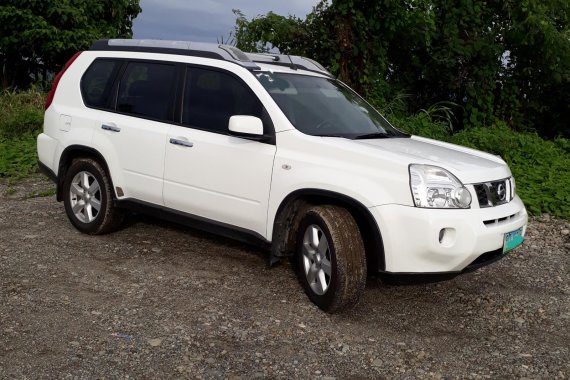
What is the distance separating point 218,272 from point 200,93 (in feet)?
4.79

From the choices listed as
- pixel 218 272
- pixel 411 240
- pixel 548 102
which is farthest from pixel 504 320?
pixel 548 102

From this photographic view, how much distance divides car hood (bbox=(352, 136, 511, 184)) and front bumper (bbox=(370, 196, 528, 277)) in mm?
280

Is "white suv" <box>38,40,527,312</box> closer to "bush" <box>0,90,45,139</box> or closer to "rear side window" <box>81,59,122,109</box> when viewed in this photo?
"rear side window" <box>81,59,122,109</box>

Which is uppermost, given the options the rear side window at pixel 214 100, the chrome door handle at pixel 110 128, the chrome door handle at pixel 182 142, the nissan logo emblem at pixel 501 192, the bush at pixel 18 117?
the rear side window at pixel 214 100

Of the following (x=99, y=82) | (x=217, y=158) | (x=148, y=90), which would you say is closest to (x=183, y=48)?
(x=148, y=90)

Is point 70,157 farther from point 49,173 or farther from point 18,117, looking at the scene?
point 18,117

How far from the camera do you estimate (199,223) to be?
5438mm

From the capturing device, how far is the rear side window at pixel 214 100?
17.0ft


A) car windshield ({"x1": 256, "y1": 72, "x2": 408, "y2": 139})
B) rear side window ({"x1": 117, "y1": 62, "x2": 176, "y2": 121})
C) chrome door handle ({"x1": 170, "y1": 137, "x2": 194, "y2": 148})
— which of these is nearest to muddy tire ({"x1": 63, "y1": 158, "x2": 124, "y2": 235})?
rear side window ({"x1": 117, "y1": 62, "x2": 176, "y2": 121})

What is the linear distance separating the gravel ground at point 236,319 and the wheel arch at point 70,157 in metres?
0.51

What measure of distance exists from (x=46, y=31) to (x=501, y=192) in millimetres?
13351

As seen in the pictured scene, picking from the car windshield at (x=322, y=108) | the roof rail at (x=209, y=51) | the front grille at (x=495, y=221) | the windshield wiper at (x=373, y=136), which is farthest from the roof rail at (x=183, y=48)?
the front grille at (x=495, y=221)

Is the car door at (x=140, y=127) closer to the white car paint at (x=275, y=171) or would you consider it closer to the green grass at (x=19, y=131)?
the white car paint at (x=275, y=171)

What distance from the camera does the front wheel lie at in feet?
14.6
